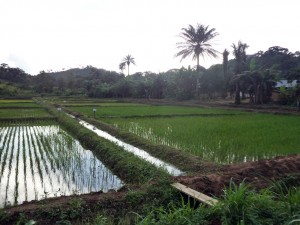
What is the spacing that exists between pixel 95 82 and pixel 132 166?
44214 millimetres

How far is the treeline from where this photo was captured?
80.3ft

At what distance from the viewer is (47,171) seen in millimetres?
→ 6488

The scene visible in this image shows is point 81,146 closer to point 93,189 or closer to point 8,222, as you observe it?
point 93,189

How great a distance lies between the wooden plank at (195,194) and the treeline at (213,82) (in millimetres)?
18822

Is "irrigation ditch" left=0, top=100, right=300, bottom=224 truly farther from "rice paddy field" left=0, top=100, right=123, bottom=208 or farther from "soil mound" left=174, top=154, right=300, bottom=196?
"rice paddy field" left=0, top=100, right=123, bottom=208

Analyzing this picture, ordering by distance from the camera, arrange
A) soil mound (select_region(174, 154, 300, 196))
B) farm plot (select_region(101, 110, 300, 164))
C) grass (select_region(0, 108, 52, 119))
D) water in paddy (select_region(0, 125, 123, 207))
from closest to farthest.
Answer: soil mound (select_region(174, 154, 300, 196))
water in paddy (select_region(0, 125, 123, 207))
farm plot (select_region(101, 110, 300, 164))
grass (select_region(0, 108, 52, 119))

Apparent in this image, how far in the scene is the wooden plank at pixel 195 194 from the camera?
3.59m

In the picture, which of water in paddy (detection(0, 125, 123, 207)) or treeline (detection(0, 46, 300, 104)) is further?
treeline (detection(0, 46, 300, 104))

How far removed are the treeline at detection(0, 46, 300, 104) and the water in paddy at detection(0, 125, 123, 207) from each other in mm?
17535

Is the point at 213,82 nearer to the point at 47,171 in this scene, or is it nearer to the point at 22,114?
the point at 22,114

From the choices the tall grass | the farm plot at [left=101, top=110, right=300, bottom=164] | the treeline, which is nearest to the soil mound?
the farm plot at [left=101, top=110, right=300, bottom=164]

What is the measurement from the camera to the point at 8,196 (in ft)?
16.4

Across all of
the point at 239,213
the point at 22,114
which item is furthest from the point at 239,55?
the point at 239,213

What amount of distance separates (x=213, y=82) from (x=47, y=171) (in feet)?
91.2
